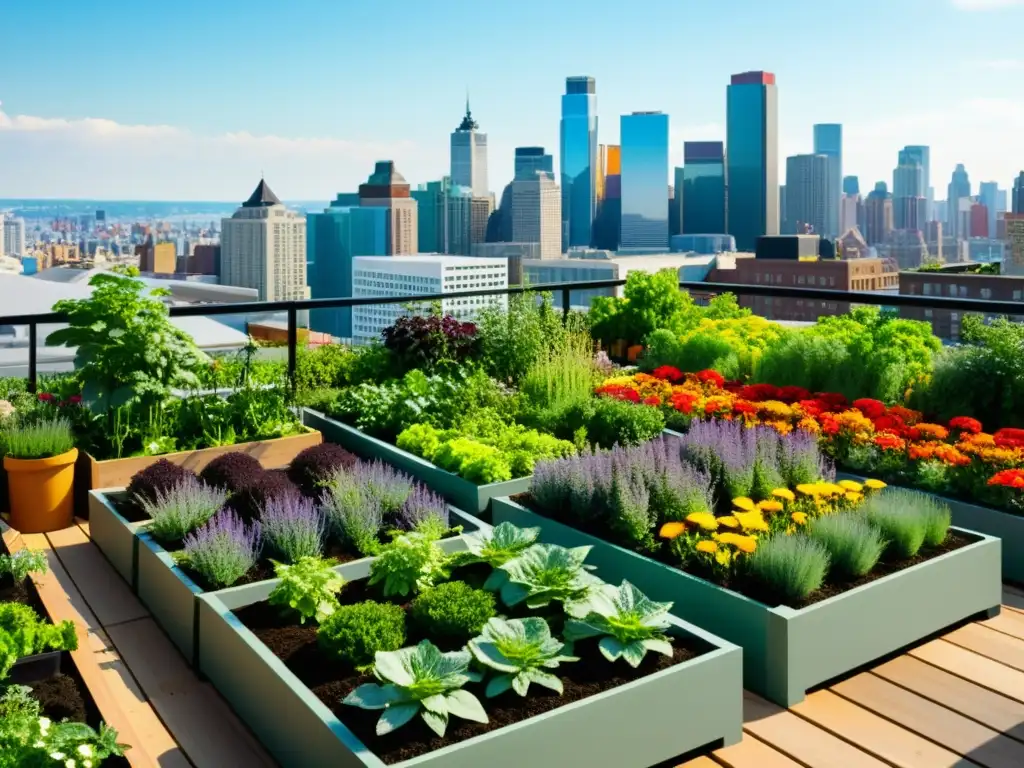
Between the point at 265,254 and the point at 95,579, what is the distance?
219 ft

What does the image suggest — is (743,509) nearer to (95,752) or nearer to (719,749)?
(719,749)

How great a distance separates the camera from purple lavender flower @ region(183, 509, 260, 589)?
3.30 meters

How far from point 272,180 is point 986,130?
285 ft

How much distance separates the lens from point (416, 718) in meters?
2.42

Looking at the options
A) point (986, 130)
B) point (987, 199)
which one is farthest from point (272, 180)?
point (986, 130)

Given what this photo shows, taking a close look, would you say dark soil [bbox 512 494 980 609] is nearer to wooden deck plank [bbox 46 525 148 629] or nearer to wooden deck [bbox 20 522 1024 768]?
wooden deck [bbox 20 522 1024 768]

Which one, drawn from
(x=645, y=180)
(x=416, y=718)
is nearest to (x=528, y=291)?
(x=416, y=718)

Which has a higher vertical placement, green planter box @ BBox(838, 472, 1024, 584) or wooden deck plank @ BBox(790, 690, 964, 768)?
green planter box @ BBox(838, 472, 1024, 584)

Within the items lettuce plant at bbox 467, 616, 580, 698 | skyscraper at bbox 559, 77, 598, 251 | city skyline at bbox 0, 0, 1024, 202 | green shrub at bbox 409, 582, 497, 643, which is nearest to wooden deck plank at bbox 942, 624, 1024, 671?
lettuce plant at bbox 467, 616, 580, 698

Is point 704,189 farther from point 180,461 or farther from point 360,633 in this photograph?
point 360,633

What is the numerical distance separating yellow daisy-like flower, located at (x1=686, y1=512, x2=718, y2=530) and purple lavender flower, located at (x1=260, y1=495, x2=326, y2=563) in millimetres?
1306

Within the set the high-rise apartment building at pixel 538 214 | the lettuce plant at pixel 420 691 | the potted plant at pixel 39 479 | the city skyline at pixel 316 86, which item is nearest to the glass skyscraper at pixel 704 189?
the city skyline at pixel 316 86

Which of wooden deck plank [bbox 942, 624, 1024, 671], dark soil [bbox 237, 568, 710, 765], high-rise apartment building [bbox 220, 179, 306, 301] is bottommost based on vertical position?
wooden deck plank [bbox 942, 624, 1024, 671]

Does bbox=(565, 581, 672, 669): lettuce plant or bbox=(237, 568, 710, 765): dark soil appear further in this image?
bbox=(565, 581, 672, 669): lettuce plant
